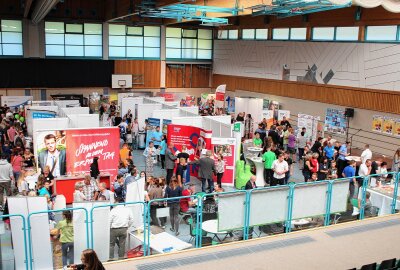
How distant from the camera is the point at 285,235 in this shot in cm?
904

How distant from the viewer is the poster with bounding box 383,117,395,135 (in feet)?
57.7

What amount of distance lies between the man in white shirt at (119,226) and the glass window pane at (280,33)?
18563mm

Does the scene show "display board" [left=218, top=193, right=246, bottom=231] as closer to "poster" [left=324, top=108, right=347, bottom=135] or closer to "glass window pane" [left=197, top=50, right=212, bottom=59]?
"poster" [left=324, top=108, right=347, bottom=135]

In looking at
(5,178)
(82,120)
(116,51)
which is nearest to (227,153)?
(82,120)

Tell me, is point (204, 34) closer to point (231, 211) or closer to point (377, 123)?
point (377, 123)

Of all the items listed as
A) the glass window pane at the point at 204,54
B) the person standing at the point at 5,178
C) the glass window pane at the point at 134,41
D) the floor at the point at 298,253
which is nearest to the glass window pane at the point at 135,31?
the glass window pane at the point at 134,41

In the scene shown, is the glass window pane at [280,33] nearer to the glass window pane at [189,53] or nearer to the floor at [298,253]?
the glass window pane at [189,53]

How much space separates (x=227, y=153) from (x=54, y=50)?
17.6 meters

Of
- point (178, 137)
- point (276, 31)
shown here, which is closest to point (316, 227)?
point (178, 137)

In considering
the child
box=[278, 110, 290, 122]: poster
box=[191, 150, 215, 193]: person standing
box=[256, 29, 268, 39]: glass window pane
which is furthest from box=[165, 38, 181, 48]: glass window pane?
the child

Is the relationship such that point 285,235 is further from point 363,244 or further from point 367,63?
point 367,63

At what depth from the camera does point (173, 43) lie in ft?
100

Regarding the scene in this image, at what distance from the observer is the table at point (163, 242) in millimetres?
8094

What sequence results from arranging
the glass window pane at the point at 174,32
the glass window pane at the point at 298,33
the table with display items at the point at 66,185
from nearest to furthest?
the table with display items at the point at 66,185, the glass window pane at the point at 298,33, the glass window pane at the point at 174,32
